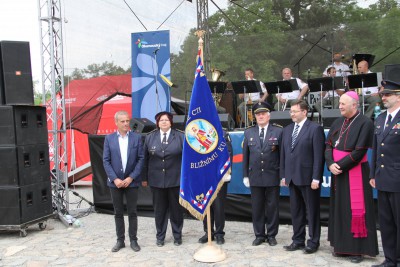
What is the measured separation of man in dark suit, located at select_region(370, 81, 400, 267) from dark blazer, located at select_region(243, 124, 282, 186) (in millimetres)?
1234

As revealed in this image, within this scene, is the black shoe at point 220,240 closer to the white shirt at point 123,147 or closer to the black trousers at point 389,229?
the white shirt at point 123,147

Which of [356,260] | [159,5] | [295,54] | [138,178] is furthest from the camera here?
[295,54]

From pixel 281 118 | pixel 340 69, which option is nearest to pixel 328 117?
pixel 281 118

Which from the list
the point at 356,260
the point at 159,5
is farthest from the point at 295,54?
the point at 356,260

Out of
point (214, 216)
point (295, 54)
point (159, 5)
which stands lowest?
point (214, 216)

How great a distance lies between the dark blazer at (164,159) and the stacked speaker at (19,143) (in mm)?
2046

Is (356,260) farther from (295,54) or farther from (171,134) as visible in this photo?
(295,54)

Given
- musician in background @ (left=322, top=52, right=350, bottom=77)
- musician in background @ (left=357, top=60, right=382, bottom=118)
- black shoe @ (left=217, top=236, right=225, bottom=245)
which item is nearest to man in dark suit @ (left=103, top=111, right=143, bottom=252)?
black shoe @ (left=217, top=236, right=225, bottom=245)

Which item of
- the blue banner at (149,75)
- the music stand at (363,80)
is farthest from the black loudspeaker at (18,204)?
the music stand at (363,80)

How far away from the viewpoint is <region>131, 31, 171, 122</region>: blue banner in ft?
29.6

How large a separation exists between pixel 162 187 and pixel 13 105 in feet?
8.60

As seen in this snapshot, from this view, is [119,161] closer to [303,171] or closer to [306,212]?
[303,171]

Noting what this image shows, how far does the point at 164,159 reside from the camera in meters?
5.31

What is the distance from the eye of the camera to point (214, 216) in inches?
218
